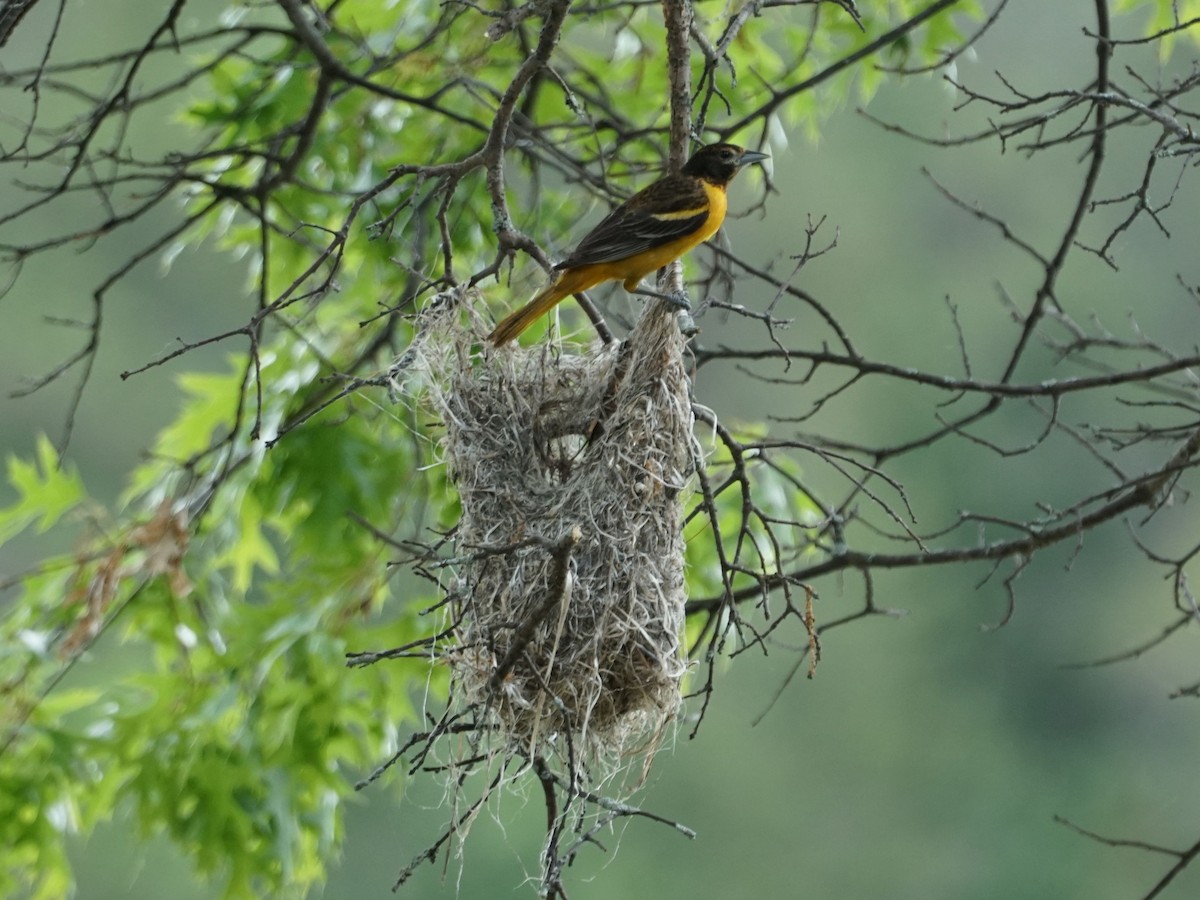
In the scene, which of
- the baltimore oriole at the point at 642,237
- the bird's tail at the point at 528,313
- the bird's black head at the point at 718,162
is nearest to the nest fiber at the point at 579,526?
the bird's tail at the point at 528,313

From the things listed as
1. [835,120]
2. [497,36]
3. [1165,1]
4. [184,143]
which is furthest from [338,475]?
[835,120]

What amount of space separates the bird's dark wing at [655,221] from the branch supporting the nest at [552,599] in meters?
0.92

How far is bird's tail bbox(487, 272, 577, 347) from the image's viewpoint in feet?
9.00

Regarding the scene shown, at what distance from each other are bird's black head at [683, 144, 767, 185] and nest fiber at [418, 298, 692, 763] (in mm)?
648

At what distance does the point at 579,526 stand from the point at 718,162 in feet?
3.91

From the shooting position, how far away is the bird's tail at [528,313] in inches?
108

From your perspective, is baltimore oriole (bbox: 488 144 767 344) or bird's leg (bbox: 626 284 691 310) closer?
bird's leg (bbox: 626 284 691 310)

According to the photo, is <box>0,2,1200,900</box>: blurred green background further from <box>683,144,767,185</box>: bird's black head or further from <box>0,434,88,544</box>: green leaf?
<box>683,144,767,185</box>: bird's black head

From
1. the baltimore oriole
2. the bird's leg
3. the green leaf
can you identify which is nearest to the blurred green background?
the green leaf

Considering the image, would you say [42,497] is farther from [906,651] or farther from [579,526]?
[906,651]

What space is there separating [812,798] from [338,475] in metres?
12.2

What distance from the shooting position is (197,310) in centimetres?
1549

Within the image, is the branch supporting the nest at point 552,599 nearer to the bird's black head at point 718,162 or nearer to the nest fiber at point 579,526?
the nest fiber at point 579,526

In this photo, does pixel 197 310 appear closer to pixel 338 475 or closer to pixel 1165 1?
pixel 338 475
